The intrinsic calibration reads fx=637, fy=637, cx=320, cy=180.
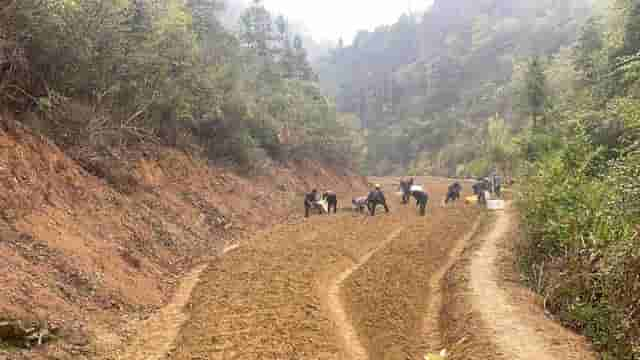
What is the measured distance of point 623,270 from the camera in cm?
1070

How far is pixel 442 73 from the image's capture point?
97625 millimetres

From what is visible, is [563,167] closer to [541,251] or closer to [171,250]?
[541,251]

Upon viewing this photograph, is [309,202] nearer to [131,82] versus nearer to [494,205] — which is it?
[494,205]

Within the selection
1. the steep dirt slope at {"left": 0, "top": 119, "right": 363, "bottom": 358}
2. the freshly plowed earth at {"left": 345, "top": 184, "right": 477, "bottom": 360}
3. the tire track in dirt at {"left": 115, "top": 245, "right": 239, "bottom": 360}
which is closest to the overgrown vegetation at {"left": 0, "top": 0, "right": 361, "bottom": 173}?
the steep dirt slope at {"left": 0, "top": 119, "right": 363, "bottom": 358}

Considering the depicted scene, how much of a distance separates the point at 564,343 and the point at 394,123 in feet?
273

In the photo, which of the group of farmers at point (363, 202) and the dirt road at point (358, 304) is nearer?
the dirt road at point (358, 304)

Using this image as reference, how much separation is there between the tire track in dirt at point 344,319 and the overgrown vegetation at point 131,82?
7.87 metres

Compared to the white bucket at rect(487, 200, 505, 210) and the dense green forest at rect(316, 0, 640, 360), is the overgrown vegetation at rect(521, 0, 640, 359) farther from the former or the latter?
the white bucket at rect(487, 200, 505, 210)

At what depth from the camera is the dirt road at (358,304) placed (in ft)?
36.0

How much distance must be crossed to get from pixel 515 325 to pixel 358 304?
11.0 feet

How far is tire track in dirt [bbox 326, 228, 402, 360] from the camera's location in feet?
36.5

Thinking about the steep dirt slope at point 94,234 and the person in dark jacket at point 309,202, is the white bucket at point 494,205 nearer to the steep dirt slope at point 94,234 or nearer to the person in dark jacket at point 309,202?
the person in dark jacket at point 309,202

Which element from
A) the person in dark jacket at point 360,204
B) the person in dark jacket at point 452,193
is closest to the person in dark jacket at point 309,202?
the person in dark jacket at point 360,204

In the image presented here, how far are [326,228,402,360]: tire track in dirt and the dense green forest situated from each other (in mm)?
4131
